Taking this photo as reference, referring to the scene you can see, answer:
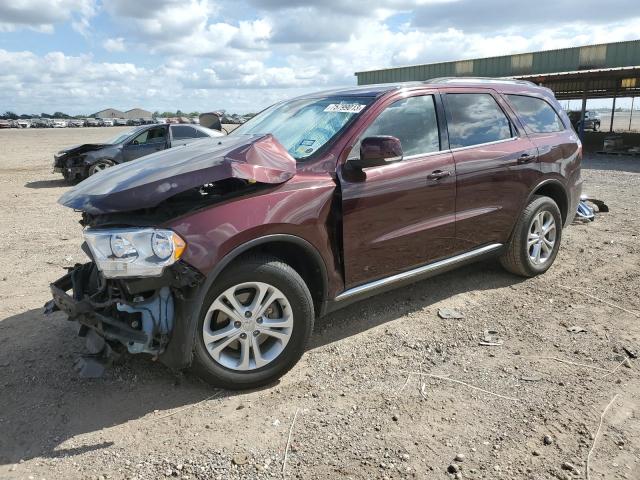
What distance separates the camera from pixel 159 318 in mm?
2889

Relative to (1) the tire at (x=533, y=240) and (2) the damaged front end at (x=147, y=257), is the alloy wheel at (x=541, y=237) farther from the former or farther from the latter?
(2) the damaged front end at (x=147, y=257)

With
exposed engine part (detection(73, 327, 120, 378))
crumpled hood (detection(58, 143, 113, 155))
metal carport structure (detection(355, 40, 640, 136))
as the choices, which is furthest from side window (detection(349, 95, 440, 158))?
metal carport structure (detection(355, 40, 640, 136))

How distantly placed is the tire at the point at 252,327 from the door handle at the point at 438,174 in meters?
1.39

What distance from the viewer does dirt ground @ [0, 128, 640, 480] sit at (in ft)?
8.54

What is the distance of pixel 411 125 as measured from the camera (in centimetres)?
403

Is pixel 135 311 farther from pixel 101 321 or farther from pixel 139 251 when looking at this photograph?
pixel 139 251

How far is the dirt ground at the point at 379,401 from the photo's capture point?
2604 millimetres

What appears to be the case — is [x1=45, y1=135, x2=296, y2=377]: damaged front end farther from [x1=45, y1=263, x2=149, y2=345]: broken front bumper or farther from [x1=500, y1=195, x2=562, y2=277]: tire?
[x1=500, y1=195, x2=562, y2=277]: tire

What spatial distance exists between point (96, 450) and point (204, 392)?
0.71 metres

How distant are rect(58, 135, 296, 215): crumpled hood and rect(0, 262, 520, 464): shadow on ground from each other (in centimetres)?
111

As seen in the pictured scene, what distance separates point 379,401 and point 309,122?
208 centimetres

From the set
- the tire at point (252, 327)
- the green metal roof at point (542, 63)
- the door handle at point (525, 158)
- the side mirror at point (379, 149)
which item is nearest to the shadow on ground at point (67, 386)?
the tire at point (252, 327)

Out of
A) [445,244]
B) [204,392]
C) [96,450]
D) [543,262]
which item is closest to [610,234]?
[543,262]

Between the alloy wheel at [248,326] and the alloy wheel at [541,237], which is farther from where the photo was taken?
the alloy wheel at [541,237]
